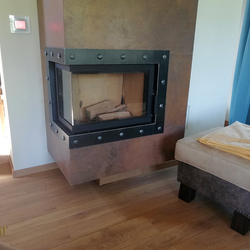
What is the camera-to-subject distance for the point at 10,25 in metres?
1.59

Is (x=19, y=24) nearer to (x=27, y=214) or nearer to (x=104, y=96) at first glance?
(x=104, y=96)

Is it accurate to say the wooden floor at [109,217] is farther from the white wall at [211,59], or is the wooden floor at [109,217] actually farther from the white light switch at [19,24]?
the white light switch at [19,24]

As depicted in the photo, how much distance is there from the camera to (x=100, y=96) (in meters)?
1.55

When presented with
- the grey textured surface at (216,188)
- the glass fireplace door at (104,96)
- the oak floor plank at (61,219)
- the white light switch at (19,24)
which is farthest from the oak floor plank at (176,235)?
the white light switch at (19,24)

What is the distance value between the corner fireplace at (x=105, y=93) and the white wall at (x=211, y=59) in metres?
0.51

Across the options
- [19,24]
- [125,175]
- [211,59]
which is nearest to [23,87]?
[19,24]

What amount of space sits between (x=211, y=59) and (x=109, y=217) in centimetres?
147

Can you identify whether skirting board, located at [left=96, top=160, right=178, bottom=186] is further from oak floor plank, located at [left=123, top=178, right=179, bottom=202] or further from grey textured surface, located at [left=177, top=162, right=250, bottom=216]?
grey textured surface, located at [left=177, top=162, right=250, bottom=216]

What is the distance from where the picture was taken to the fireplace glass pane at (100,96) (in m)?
1.43

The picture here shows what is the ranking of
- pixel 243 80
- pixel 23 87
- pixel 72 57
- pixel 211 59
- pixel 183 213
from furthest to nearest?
pixel 243 80 < pixel 211 59 < pixel 23 87 < pixel 183 213 < pixel 72 57

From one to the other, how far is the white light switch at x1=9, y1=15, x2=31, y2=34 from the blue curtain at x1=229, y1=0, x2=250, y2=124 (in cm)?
206

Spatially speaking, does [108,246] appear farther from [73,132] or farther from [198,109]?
[198,109]

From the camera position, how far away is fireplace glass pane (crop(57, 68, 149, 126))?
143cm

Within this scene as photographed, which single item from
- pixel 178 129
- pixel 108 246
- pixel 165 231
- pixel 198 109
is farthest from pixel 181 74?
pixel 108 246
